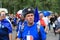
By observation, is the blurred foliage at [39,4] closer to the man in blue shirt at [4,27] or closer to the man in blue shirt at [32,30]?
the man in blue shirt at [4,27]

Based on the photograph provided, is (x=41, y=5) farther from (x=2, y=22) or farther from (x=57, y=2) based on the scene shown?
(x=2, y=22)

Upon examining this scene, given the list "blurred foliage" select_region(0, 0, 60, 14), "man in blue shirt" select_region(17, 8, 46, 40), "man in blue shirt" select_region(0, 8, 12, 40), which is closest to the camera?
"man in blue shirt" select_region(17, 8, 46, 40)

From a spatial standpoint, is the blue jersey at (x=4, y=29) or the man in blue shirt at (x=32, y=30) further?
the blue jersey at (x=4, y=29)

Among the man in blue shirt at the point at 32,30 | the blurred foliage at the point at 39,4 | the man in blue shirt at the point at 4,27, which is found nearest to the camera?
the man in blue shirt at the point at 32,30

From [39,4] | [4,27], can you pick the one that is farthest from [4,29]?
[39,4]

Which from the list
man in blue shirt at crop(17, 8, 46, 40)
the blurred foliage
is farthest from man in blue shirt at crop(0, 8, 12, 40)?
the blurred foliage

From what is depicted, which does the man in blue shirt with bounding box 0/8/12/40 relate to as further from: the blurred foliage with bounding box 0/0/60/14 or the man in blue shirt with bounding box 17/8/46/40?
the blurred foliage with bounding box 0/0/60/14

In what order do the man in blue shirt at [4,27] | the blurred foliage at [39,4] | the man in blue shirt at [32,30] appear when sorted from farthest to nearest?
the blurred foliage at [39,4] → the man in blue shirt at [4,27] → the man in blue shirt at [32,30]

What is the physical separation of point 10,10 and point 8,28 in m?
45.1

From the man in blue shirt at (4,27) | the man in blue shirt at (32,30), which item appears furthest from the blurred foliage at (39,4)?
the man in blue shirt at (32,30)

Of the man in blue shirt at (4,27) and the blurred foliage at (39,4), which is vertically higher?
the blurred foliage at (39,4)

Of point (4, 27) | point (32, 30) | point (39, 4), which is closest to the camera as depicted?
point (32, 30)

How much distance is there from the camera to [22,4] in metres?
37.1

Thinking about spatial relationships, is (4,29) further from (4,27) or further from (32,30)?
(32,30)
